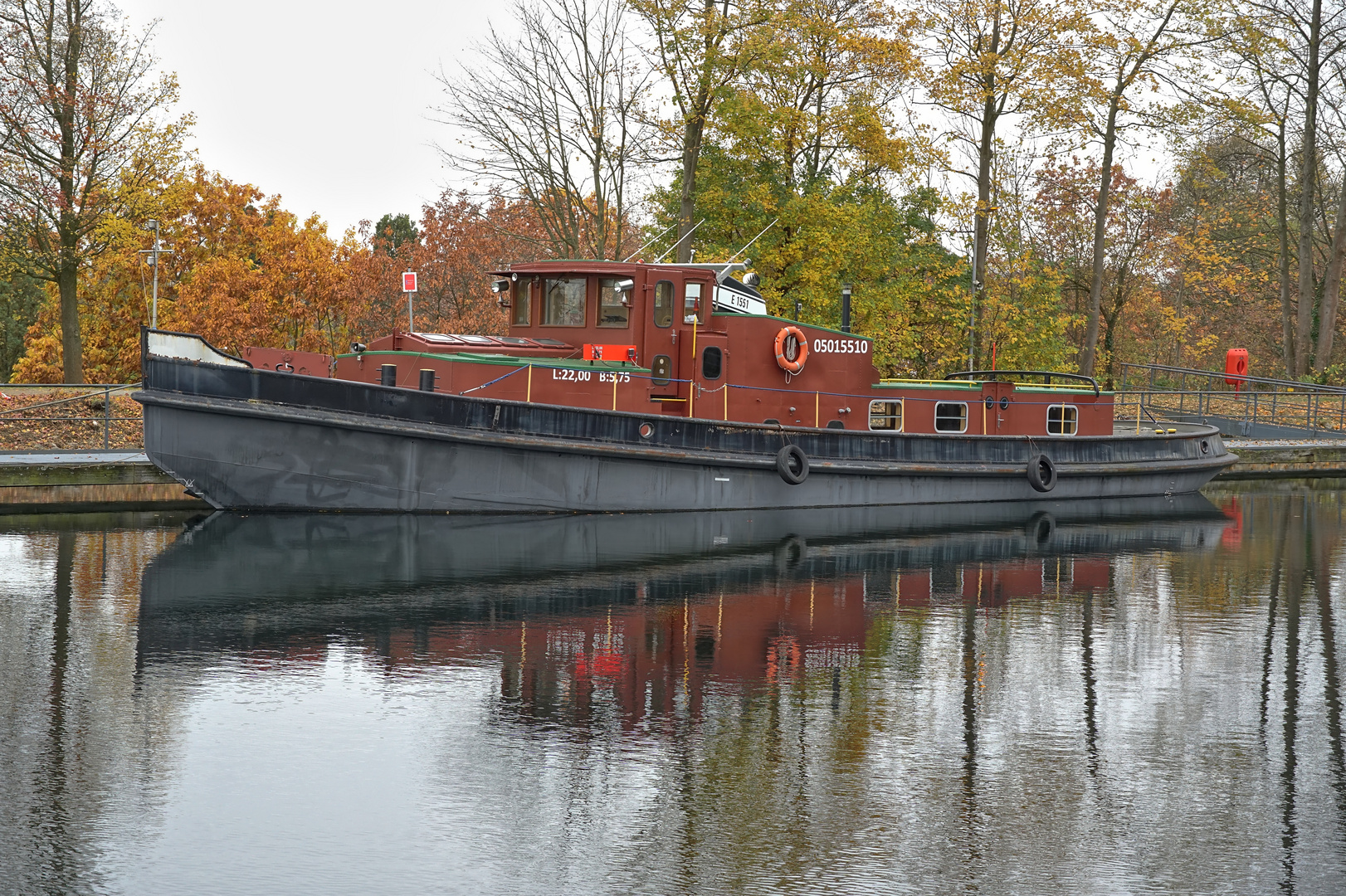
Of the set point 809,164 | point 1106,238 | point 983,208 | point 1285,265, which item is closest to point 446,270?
point 809,164

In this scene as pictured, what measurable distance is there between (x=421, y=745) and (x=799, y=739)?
211 centimetres

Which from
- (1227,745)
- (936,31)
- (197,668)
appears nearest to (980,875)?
(1227,745)

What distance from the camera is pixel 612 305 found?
712 inches

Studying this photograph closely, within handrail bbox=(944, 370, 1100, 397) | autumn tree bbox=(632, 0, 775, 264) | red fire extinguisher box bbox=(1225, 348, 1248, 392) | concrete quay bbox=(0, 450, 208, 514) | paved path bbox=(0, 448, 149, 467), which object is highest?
autumn tree bbox=(632, 0, 775, 264)

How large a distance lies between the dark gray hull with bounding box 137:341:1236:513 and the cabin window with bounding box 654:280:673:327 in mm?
1469

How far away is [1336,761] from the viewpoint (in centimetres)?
688

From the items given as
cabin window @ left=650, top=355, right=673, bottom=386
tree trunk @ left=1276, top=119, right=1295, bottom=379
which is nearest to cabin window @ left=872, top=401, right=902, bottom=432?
cabin window @ left=650, top=355, right=673, bottom=386

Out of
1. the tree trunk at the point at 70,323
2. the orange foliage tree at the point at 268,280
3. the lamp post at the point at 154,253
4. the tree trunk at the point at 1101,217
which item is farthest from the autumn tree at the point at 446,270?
the tree trunk at the point at 1101,217

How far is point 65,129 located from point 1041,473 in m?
22.3

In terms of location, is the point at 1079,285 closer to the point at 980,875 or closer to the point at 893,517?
the point at 893,517

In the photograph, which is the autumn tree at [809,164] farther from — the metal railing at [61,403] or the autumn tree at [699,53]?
the metal railing at [61,403]

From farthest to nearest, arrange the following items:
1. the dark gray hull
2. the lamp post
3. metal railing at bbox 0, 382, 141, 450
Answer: the lamp post → metal railing at bbox 0, 382, 141, 450 → the dark gray hull

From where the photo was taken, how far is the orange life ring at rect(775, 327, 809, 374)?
18984mm

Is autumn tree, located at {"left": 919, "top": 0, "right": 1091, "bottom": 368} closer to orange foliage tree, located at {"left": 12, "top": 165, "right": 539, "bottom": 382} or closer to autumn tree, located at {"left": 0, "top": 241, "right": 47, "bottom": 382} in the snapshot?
Result: orange foliage tree, located at {"left": 12, "top": 165, "right": 539, "bottom": 382}
